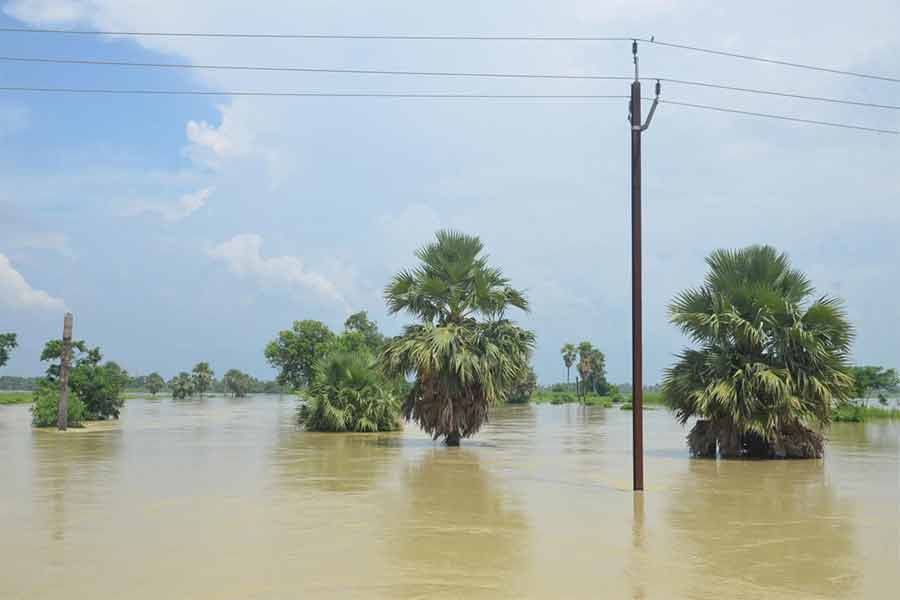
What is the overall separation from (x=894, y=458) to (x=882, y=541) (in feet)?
42.6

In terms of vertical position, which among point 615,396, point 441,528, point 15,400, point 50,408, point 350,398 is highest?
point 350,398

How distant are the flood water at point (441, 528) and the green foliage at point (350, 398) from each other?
9.95m

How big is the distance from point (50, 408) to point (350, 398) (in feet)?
39.9

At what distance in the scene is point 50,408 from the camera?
107 ft

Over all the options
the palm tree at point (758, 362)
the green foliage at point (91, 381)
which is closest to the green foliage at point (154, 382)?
the green foliage at point (91, 381)

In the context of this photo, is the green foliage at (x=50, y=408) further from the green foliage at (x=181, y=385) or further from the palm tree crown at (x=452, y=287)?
the green foliage at (x=181, y=385)

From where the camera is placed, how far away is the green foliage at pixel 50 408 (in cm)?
3234

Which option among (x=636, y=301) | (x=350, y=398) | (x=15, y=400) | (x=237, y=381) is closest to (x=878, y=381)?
(x=350, y=398)

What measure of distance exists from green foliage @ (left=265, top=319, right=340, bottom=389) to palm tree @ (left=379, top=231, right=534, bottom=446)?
5469 cm

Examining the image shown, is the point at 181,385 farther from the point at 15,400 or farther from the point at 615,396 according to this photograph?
the point at 615,396

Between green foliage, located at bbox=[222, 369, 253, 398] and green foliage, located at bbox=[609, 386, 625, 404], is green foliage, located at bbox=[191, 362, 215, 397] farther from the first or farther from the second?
green foliage, located at bbox=[609, 386, 625, 404]

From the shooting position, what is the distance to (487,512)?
11.7 m

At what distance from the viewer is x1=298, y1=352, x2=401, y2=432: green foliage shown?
30.1m

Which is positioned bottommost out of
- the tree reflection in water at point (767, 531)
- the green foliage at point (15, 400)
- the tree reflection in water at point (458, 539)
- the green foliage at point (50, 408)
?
the green foliage at point (15, 400)
